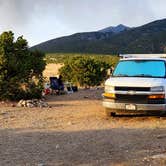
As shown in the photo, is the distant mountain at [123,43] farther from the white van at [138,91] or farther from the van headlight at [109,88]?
the van headlight at [109,88]

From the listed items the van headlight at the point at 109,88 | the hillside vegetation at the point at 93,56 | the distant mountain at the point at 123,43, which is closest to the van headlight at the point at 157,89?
the van headlight at the point at 109,88

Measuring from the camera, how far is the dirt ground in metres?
9.39

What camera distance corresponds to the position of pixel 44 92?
24016 mm

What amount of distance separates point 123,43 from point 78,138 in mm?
143758

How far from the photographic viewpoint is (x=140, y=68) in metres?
15.8

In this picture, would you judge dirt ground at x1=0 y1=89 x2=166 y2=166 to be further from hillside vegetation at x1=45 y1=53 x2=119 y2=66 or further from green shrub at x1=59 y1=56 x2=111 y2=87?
hillside vegetation at x1=45 y1=53 x2=119 y2=66

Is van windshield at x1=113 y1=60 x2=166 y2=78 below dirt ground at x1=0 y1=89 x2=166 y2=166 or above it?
above

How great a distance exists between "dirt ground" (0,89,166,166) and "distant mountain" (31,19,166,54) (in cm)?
11759

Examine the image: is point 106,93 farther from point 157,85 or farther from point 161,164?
point 161,164

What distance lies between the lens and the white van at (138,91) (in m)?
14.6

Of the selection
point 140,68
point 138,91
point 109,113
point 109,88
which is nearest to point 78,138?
point 138,91

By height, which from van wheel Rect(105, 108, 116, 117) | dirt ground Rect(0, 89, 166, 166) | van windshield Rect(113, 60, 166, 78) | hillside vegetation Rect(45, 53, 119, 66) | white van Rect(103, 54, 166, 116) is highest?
hillside vegetation Rect(45, 53, 119, 66)

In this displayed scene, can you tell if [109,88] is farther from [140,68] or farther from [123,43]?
[123,43]

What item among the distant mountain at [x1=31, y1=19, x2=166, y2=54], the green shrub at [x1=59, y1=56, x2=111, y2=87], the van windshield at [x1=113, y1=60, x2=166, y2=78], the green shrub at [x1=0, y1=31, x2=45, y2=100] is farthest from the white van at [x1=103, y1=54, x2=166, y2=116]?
the distant mountain at [x1=31, y1=19, x2=166, y2=54]
